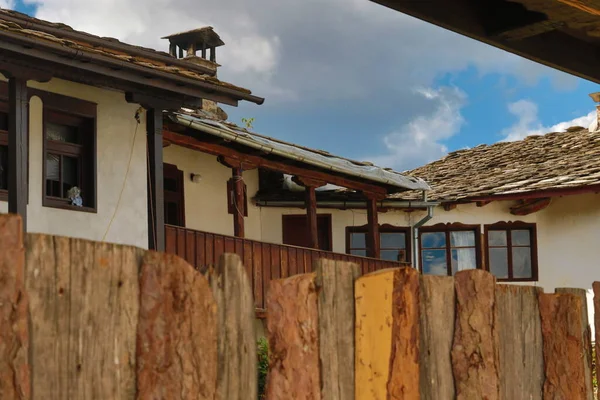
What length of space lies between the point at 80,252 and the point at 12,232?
244 millimetres

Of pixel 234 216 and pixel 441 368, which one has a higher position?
pixel 234 216

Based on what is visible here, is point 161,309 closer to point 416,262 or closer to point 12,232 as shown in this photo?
point 12,232

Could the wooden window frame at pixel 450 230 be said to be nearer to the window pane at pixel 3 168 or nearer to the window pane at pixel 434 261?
the window pane at pixel 434 261

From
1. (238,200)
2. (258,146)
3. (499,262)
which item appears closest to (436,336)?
(258,146)

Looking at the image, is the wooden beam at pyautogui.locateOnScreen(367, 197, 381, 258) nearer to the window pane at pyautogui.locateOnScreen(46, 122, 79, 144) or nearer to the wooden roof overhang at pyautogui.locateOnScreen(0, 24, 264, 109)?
the wooden roof overhang at pyautogui.locateOnScreen(0, 24, 264, 109)

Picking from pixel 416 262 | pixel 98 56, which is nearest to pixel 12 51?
pixel 98 56

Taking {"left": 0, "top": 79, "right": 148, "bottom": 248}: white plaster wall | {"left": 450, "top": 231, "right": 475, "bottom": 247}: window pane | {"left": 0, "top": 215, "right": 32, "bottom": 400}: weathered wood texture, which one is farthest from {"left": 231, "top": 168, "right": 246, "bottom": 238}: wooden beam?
{"left": 0, "top": 215, "right": 32, "bottom": 400}: weathered wood texture

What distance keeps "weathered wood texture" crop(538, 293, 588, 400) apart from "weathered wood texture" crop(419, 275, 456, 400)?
1.96 feet

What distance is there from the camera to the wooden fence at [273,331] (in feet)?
9.23

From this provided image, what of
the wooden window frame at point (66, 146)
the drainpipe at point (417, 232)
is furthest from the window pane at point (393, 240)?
the wooden window frame at point (66, 146)

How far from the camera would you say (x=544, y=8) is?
3.46m

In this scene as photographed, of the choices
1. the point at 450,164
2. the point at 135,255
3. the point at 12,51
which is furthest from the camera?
the point at 450,164

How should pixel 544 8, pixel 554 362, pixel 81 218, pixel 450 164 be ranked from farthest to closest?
pixel 450 164
pixel 81 218
pixel 554 362
pixel 544 8

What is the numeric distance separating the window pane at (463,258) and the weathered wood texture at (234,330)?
18408 millimetres
